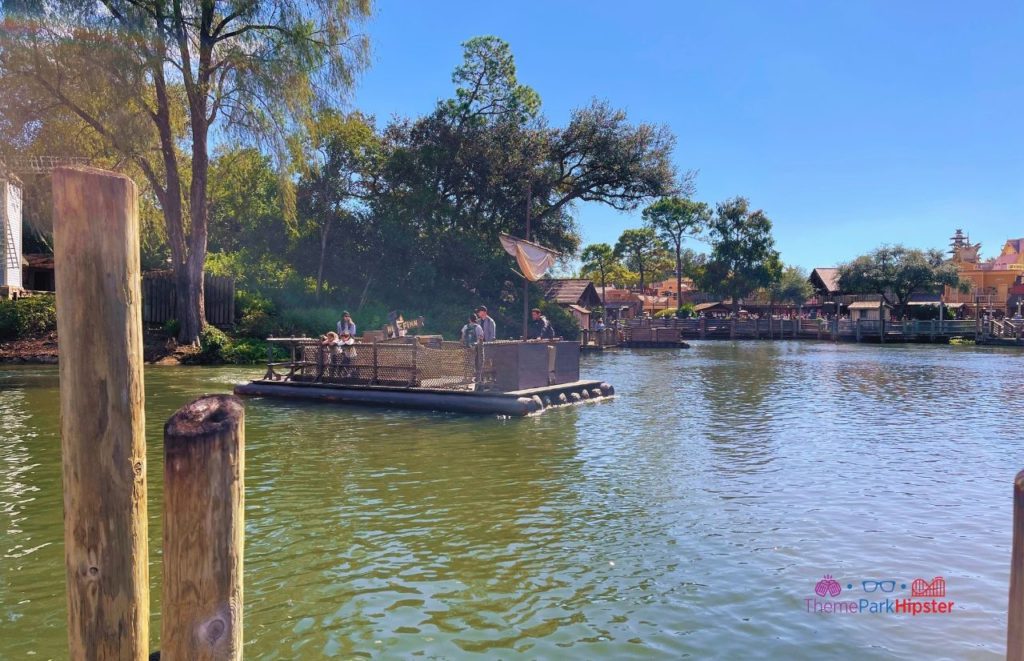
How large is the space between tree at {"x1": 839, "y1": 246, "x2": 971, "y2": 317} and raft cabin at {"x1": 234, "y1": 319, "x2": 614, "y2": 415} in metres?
Answer: 53.9

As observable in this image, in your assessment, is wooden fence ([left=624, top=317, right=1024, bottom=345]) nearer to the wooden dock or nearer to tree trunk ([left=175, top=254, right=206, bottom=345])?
the wooden dock

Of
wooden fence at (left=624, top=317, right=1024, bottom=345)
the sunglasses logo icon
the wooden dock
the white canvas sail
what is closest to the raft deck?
the white canvas sail

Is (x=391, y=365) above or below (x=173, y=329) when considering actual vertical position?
below

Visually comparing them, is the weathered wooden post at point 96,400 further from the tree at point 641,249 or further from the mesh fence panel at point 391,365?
the tree at point 641,249

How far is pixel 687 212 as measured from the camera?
81812mm

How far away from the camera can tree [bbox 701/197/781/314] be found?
75750 millimetres

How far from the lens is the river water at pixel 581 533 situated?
5.49m

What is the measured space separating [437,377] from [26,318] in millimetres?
18287

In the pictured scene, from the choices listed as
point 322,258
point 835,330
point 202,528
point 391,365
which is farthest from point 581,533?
point 835,330

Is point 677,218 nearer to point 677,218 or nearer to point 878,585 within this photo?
point 677,218

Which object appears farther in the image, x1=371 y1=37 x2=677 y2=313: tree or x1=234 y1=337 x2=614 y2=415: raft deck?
x1=371 y1=37 x2=677 y2=313: tree

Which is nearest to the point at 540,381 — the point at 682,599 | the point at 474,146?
the point at 682,599

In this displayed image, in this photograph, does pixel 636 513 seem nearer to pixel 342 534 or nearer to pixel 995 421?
pixel 342 534

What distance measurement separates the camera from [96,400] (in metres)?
3.17
